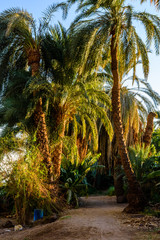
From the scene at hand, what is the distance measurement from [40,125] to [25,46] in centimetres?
373

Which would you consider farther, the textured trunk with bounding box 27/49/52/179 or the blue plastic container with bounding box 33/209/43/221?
the textured trunk with bounding box 27/49/52/179

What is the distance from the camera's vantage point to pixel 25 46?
12312mm

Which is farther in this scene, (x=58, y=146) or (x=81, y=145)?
(x=81, y=145)

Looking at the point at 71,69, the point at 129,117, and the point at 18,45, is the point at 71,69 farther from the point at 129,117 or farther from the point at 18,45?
the point at 129,117

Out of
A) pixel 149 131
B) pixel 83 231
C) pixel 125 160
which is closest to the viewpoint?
pixel 83 231

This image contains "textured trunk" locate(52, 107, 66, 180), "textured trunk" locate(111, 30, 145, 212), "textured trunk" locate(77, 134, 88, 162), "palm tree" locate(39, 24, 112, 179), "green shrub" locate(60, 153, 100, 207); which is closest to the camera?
"textured trunk" locate(111, 30, 145, 212)

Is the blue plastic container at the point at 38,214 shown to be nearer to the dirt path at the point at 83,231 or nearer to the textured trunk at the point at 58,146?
the dirt path at the point at 83,231

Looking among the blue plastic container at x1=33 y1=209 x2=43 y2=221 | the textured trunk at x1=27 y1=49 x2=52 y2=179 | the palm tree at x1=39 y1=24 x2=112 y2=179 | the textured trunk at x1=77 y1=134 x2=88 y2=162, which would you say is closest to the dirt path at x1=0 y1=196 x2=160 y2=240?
the blue plastic container at x1=33 y1=209 x2=43 y2=221

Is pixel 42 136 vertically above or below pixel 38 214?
above

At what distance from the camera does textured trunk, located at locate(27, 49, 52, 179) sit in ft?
35.8

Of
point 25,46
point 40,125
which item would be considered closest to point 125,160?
point 40,125

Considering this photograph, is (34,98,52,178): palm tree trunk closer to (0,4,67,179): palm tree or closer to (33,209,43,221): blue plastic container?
(0,4,67,179): palm tree

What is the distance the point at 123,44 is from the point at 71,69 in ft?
8.62

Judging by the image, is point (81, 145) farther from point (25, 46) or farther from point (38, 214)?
point (38, 214)
